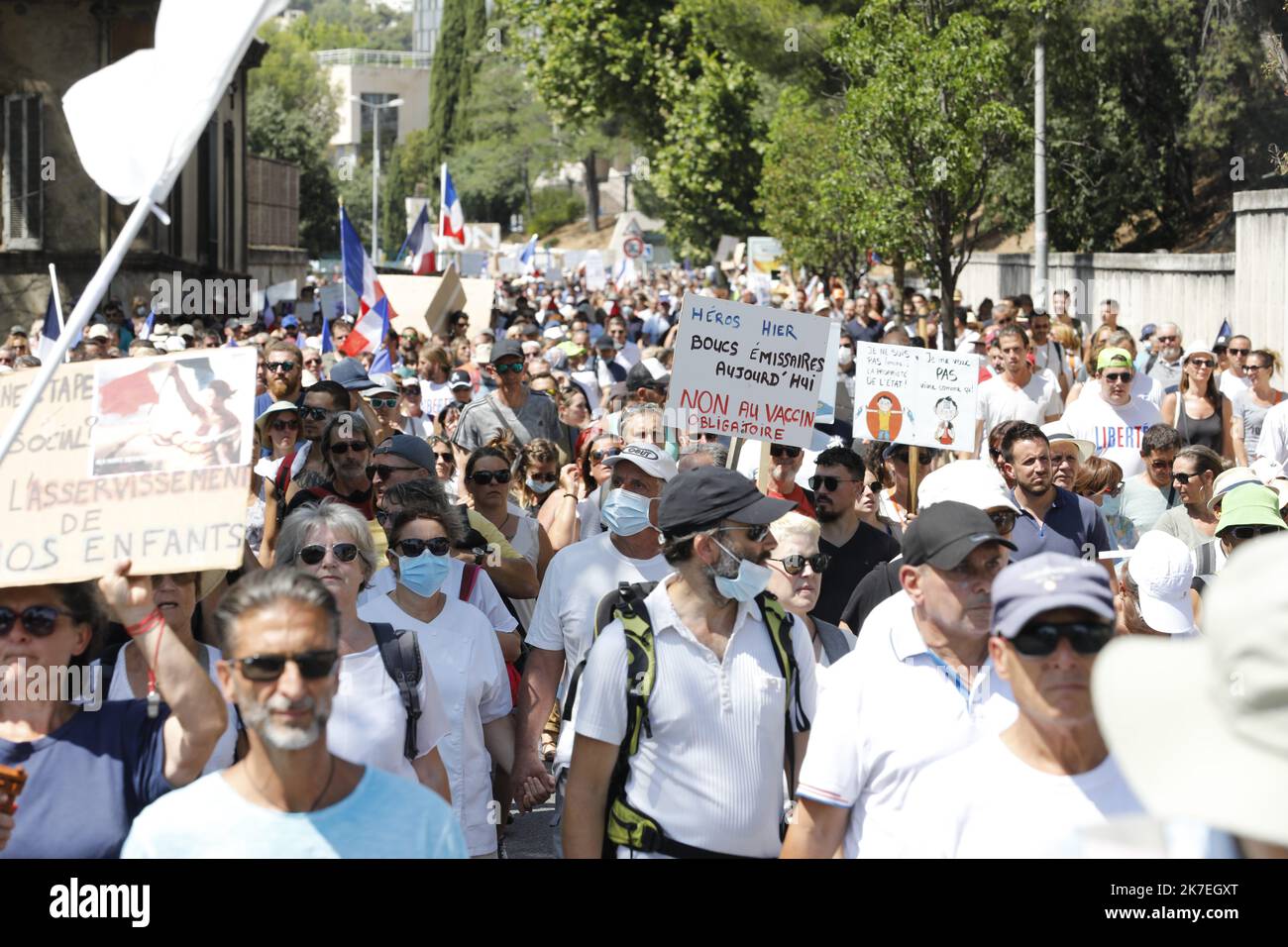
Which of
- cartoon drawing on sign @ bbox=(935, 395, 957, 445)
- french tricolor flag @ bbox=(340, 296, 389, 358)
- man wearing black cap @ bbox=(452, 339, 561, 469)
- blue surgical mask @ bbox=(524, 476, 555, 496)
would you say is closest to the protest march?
blue surgical mask @ bbox=(524, 476, 555, 496)

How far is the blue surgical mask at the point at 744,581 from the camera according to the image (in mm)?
4625

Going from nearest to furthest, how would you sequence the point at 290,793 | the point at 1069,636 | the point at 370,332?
the point at 1069,636 → the point at 290,793 → the point at 370,332

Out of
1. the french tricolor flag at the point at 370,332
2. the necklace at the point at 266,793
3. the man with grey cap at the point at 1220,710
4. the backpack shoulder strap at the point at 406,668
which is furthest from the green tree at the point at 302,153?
the man with grey cap at the point at 1220,710

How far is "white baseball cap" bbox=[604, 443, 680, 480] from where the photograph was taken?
6.80 m

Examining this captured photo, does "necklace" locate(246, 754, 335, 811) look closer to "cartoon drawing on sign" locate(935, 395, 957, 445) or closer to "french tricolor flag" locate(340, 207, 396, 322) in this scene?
"cartoon drawing on sign" locate(935, 395, 957, 445)

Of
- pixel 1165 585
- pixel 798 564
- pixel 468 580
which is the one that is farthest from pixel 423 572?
pixel 1165 585

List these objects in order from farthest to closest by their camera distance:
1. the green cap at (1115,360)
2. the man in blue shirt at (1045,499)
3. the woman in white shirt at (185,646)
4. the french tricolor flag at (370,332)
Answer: the french tricolor flag at (370,332) < the green cap at (1115,360) < the man in blue shirt at (1045,499) < the woman in white shirt at (185,646)

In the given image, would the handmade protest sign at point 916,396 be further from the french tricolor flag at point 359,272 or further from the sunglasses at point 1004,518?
the french tricolor flag at point 359,272

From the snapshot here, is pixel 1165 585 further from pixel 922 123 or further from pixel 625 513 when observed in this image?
pixel 922 123

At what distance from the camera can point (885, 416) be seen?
411 inches

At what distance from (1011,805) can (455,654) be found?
253 centimetres

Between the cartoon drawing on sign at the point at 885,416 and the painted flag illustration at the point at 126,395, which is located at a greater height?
the painted flag illustration at the point at 126,395

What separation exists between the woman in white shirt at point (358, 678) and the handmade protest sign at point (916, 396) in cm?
546

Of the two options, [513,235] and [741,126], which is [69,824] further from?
[513,235]
